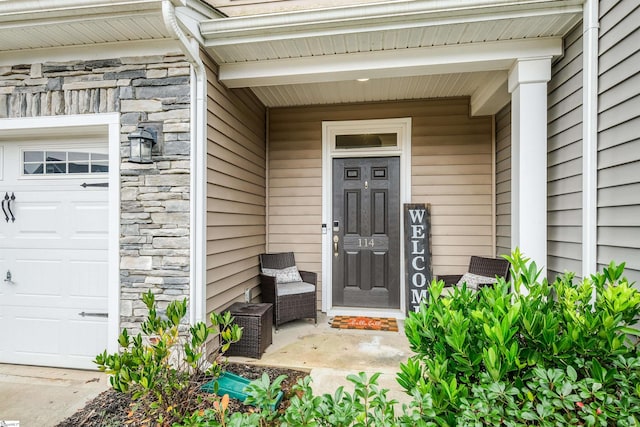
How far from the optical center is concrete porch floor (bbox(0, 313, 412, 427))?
2223 mm

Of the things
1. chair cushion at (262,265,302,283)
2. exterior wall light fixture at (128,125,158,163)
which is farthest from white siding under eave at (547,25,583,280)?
exterior wall light fixture at (128,125,158,163)

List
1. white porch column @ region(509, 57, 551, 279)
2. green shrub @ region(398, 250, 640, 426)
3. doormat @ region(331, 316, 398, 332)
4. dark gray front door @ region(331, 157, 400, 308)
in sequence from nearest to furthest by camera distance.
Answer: green shrub @ region(398, 250, 640, 426), white porch column @ region(509, 57, 551, 279), doormat @ region(331, 316, 398, 332), dark gray front door @ region(331, 157, 400, 308)

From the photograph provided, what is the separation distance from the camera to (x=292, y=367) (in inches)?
105

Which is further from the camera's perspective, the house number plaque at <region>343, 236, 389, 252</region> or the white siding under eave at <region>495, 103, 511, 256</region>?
the house number plaque at <region>343, 236, 389, 252</region>

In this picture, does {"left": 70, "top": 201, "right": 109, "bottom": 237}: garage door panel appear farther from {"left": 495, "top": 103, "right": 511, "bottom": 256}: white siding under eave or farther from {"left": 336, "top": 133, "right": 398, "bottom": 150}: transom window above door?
{"left": 495, "top": 103, "right": 511, "bottom": 256}: white siding under eave

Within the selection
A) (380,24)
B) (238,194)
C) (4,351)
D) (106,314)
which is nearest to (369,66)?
(380,24)

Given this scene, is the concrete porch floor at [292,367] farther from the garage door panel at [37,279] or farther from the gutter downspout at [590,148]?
the gutter downspout at [590,148]

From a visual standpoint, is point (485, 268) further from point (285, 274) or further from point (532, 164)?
point (285, 274)

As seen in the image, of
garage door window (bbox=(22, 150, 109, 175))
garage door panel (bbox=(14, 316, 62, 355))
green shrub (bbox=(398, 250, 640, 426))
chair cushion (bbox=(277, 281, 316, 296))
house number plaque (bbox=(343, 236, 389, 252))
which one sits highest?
garage door window (bbox=(22, 150, 109, 175))

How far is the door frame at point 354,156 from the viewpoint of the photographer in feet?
13.3

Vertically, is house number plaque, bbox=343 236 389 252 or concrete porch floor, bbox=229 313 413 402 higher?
house number plaque, bbox=343 236 389 252

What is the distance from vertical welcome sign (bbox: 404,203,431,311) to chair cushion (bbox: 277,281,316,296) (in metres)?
1.17

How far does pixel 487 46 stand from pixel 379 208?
6.80 ft

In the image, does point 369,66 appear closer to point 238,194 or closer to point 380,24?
point 380,24
